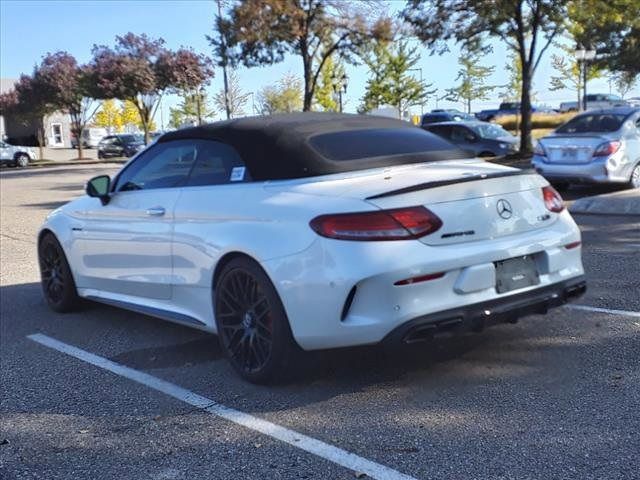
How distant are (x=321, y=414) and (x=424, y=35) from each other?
2001cm

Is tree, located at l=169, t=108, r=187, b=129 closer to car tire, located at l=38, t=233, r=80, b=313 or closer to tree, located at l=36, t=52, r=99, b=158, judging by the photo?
tree, located at l=36, t=52, r=99, b=158

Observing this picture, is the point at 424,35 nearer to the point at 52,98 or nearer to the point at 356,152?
the point at 356,152

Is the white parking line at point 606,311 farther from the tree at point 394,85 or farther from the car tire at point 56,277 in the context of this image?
the tree at point 394,85

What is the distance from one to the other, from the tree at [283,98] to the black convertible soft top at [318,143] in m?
50.5

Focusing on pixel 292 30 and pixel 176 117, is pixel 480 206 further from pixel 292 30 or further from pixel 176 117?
pixel 176 117

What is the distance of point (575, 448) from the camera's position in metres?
3.32

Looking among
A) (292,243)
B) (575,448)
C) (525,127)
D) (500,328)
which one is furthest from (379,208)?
(525,127)

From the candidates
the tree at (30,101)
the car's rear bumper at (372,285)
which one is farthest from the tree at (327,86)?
the car's rear bumper at (372,285)

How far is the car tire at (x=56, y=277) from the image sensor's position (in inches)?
253

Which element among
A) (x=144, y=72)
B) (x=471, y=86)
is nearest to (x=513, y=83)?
(x=471, y=86)

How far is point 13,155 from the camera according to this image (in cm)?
4066

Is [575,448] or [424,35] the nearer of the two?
[575,448]

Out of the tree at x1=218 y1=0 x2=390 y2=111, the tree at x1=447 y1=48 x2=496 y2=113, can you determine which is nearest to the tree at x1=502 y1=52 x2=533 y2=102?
the tree at x1=447 y1=48 x2=496 y2=113

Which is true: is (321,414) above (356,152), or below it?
below
